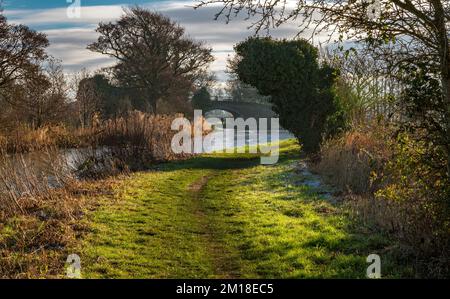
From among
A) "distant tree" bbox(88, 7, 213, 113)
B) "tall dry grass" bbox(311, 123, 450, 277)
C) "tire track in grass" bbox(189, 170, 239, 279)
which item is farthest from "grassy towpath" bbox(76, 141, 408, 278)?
"distant tree" bbox(88, 7, 213, 113)

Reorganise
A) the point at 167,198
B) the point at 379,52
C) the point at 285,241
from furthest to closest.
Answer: the point at 167,198, the point at 285,241, the point at 379,52

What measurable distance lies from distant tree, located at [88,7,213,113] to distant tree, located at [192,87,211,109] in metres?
10.6

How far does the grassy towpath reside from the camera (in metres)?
7.09

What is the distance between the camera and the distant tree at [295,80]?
19891 millimetres

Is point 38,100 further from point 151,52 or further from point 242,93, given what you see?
point 242,93

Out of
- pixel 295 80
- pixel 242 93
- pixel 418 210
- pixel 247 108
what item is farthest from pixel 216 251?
pixel 242 93

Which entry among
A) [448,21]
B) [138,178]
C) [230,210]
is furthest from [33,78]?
[448,21]

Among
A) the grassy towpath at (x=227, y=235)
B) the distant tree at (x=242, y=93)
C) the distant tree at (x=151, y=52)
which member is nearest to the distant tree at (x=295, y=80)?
the grassy towpath at (x=227, y=235)

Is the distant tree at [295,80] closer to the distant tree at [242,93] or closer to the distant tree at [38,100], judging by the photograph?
the distant tree at [38,100]

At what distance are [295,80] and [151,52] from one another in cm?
2308

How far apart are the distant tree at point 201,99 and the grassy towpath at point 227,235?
39.6 m
